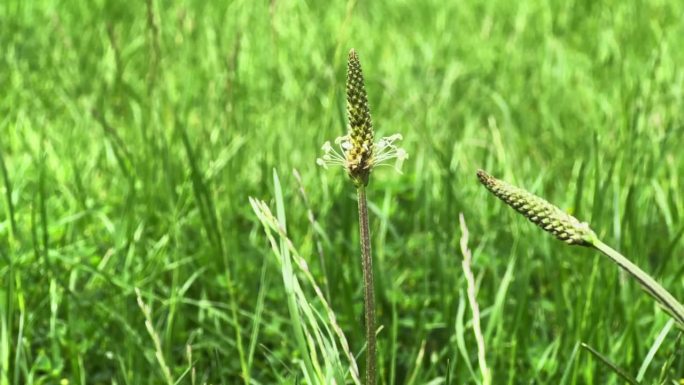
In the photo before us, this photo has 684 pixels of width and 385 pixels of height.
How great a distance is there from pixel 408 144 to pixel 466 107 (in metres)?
0.54

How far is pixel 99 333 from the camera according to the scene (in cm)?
237

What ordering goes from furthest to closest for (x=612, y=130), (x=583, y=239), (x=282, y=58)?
1. (x=282, y=58)
2. (x=612, y=130)
3. (x=583, y=239)

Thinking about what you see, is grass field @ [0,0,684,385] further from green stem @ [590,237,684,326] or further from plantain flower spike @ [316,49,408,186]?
green stem @ [590,237,684,326]

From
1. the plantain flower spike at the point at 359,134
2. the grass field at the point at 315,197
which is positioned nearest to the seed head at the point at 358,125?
the plantain flower spike at the point at 359,134

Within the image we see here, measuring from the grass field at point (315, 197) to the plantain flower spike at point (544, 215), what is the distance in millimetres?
448

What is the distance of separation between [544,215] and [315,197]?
195 cm

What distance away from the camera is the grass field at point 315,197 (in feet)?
7.42

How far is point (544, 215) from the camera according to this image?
1.19 meters

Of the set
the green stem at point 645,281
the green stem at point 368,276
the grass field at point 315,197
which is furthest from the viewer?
the grass field at point 315,197

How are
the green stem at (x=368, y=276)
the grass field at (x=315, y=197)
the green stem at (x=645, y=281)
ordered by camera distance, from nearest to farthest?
the green stem at (x=645, y=281) → the green stem at (x=368, y=276) → the grass field at (x=315, y=197)

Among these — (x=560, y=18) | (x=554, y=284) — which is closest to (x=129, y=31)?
(x=560, y=18)

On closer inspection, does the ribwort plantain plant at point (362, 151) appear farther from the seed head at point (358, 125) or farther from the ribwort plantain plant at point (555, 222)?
the ribwort plantain plant at point (555, 222)

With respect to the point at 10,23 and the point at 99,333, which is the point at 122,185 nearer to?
the point at 99,333

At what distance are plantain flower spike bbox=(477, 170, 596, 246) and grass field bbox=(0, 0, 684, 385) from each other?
448 mm
